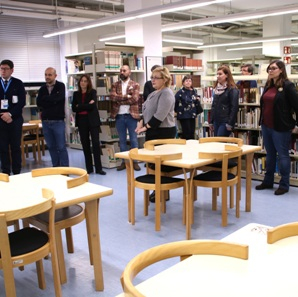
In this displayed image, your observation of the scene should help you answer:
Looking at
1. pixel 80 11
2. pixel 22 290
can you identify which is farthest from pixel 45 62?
pixel 22 290

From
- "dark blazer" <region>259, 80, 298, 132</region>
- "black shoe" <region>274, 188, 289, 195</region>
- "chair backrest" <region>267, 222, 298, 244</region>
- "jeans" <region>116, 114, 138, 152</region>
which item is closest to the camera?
"chair backrest" <region>267, 222, 298, 244</region>

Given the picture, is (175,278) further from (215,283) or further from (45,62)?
(45,62)

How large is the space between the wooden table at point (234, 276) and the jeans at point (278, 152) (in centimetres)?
349

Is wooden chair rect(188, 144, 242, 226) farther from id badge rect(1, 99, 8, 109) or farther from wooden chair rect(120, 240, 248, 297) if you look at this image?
id badge rect(1, 99, 8, 109)

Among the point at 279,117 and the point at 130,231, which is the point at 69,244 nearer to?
the point at 130,231

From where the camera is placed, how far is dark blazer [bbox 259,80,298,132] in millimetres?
4738

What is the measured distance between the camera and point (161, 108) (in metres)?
4.30

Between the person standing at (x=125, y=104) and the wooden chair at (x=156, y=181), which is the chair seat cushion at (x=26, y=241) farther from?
the person standing at (x=125, y=104)

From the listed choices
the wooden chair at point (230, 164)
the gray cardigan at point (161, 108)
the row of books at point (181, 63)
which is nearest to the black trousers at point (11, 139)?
the gray cardigan at point (161, 108)

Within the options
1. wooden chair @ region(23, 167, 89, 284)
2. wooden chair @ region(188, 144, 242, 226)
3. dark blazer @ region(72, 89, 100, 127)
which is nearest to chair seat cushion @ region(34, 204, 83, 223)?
wooden chair @ region(23, 167, 89, 284)

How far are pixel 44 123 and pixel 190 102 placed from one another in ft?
8.10

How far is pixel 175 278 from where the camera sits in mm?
1341

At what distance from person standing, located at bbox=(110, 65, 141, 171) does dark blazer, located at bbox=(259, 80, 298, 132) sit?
8.01ft

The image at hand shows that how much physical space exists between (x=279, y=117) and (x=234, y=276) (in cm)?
381
